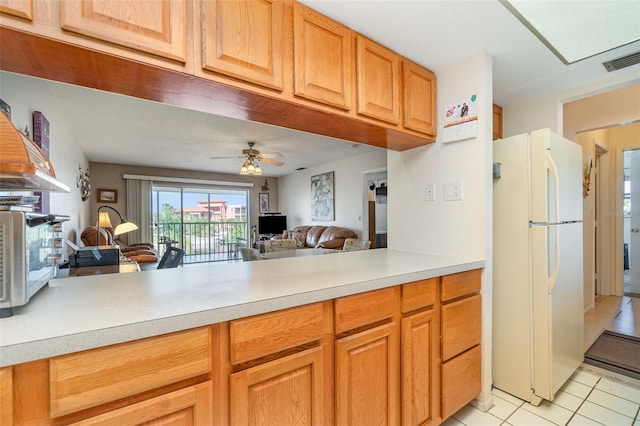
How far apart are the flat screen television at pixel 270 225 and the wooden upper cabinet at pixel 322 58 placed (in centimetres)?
639

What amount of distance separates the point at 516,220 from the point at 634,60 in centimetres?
133

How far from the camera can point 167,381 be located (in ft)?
2.59

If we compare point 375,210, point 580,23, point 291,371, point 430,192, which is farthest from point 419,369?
point 375,210

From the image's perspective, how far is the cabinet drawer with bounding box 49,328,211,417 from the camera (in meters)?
0.67

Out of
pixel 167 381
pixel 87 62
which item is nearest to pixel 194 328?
pixel 167 381

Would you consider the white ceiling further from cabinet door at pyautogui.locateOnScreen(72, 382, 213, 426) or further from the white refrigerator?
cabinet door at pyautogui.locateOnScreen(72, 382, 213, 426)

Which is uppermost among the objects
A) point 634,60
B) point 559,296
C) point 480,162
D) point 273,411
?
point 634,60

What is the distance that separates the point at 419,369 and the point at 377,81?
1.53 meters

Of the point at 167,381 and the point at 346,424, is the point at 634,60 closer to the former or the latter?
the point at 346,424

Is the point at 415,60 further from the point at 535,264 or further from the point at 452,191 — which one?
the point at 535,264

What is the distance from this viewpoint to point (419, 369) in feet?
4.59

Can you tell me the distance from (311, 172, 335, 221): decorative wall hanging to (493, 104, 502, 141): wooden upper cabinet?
3.90 metres

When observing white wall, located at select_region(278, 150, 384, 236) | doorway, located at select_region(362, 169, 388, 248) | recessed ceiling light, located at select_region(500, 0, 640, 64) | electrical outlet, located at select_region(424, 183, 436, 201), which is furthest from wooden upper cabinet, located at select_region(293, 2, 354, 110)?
doorway, located at select_region(362, 169, 388, 248)

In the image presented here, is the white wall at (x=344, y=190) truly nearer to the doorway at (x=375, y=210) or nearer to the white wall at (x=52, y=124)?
the doorway at (x=375, y=210)
